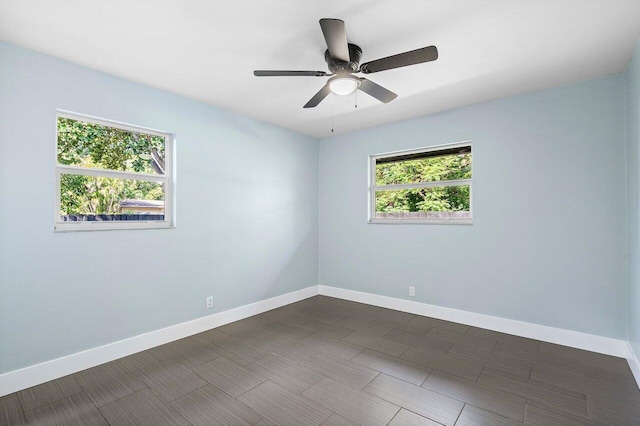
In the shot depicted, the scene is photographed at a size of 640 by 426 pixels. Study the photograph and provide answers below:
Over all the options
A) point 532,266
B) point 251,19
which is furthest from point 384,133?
point 251,19

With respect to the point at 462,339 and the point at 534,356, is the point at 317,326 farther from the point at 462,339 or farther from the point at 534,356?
the point at 534,356

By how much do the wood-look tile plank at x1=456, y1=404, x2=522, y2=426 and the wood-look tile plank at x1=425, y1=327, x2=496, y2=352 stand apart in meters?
1.04

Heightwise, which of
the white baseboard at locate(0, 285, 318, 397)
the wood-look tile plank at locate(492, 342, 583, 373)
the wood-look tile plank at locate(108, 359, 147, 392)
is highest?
the white baseboard at locate(0, 285, 318, 397)

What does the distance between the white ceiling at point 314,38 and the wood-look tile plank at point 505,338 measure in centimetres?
254

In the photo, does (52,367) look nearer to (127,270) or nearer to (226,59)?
(127,270)

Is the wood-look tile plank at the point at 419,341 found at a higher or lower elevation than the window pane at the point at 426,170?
lower

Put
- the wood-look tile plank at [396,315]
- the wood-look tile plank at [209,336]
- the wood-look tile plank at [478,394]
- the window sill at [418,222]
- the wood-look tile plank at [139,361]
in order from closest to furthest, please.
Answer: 1. the wood-look tile plank at [478,394]
2. the wood-look tile plank at [139,361]
3. the wood-look tile plank at [209,336]
4. the window sill at [418,222]
5. the wood-look tile plank at [396,315]

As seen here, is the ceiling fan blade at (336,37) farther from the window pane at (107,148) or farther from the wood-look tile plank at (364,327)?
the wood-look tile plank at (364,327)

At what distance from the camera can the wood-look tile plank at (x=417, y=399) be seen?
200 cm

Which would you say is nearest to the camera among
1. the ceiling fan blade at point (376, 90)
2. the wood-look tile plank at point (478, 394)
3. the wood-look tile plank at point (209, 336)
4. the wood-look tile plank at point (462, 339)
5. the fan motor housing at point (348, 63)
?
the wood-look tile plank at point (478, 394)

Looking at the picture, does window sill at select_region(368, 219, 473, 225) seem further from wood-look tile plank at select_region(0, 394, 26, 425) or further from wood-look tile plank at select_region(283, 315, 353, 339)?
wood-look tile plank at select_region(0, 394, 26, 425)

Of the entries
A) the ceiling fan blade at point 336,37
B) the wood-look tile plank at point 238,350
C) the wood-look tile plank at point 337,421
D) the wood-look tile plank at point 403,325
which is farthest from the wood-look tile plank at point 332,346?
the ceiling fan blade at point 336,37

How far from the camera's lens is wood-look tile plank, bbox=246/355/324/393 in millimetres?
2367

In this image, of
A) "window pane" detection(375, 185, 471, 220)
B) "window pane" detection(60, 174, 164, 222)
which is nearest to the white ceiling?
"window pane" detection(60, 174, 164, 222)
